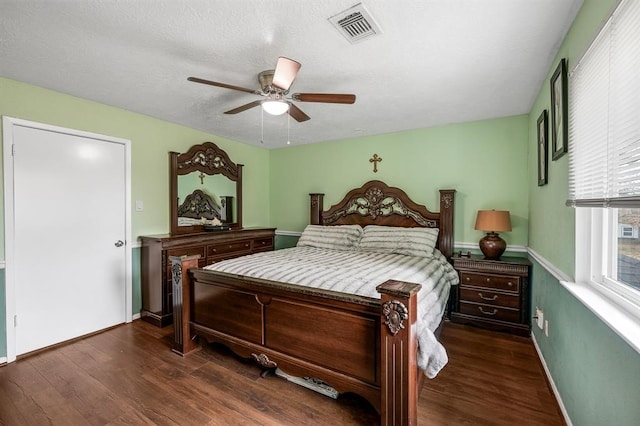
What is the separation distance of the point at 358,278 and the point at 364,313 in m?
0.43

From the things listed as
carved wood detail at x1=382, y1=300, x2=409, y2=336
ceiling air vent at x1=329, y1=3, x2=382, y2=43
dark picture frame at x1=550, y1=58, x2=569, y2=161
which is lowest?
carved wood detail at x1=382, y1=300, x2=409, y2=336

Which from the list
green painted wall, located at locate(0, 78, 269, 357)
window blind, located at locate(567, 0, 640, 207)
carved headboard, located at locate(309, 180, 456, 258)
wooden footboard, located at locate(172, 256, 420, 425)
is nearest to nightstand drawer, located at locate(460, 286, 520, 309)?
carved headboard, located at locate(309, 180, 456, 258)

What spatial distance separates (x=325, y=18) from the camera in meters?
1.63

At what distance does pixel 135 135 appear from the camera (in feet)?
10.7

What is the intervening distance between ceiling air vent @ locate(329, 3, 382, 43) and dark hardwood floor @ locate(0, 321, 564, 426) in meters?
2.38

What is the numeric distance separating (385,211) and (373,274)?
1.86 metres

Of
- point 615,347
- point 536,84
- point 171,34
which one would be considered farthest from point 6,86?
point 536,84

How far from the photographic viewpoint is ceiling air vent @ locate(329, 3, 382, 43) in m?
1.57

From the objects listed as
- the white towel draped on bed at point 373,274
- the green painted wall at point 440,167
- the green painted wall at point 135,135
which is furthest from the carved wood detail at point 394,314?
the green painted wall at point 135,135

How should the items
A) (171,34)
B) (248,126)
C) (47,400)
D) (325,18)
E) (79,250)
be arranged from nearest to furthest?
1. (325,18)
2. (171,34)
3. (47,400)
4. (79,250)
5. (248,126)

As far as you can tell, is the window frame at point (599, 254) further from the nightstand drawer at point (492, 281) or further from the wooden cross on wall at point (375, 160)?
the wooden cross on wall at point (375, 160)

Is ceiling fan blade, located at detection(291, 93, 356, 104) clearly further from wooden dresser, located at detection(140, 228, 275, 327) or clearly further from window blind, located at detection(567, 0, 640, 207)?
wooden dresser, located at detection(140, 228, 275, 327)

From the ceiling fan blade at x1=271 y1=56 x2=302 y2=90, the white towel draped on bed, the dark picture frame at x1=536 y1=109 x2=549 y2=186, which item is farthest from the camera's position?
the dark picture frame at x1=536 y1=109 x2=549 y2=186

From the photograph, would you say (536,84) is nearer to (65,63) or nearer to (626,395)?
(626,395)
